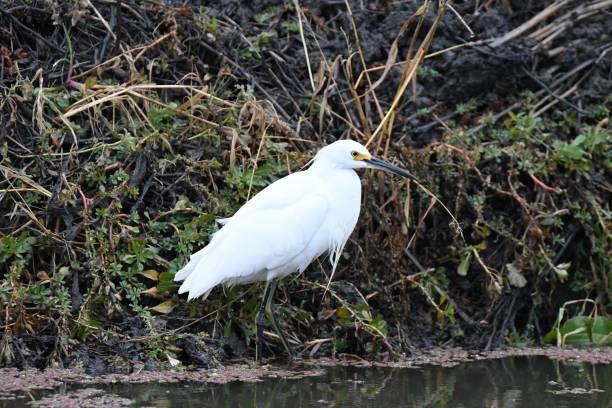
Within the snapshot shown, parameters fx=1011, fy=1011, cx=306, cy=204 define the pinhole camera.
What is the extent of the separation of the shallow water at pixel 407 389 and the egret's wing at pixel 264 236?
60 cm

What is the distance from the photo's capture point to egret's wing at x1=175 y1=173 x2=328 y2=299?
17.1 ft

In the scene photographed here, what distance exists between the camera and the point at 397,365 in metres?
5.43

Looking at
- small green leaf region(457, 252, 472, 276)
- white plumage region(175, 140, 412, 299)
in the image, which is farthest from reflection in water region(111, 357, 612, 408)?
small green leaf region(457, 252, 472, 276)

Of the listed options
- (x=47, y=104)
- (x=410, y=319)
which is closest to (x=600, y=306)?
(x=410, y=319)

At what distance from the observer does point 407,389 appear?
495cm

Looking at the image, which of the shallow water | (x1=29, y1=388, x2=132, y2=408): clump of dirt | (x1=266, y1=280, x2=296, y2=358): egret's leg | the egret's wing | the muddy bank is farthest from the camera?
(x1=266, y1=280, x2=296, y2=358): egret's leg

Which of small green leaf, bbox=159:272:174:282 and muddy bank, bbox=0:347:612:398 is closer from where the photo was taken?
muddy bank, bbox=0:347:612:398

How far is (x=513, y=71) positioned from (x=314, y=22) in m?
1.50

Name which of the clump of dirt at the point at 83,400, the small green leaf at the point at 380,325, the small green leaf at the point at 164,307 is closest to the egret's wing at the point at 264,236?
the small green leaf at the point at 164,307

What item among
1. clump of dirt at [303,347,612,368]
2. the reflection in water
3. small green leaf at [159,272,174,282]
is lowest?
clump of dirt at [303,347,612,368]

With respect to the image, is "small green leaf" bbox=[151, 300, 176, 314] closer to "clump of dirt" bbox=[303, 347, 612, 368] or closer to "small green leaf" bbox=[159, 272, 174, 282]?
"small green leaf" bbox=[159, 272, 174, 282]

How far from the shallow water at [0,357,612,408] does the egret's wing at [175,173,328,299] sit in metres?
0.60

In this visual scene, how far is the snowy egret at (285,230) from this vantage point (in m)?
5.23

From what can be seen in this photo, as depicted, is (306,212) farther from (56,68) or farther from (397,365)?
(56,68)
